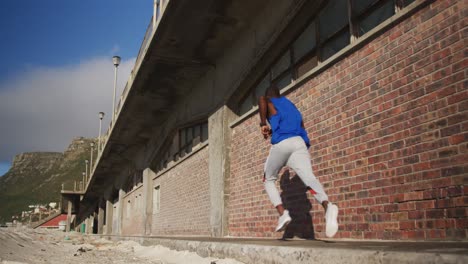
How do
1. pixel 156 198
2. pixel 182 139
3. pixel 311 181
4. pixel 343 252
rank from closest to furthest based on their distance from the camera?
pixel 343 252
pixel 311 181
pixel 182 139
pixel 156 198

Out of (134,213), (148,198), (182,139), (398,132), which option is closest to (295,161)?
(398,132)

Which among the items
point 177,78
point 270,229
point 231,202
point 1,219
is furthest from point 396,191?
point 1,219

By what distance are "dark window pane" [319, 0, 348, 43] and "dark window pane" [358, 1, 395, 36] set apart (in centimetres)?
34

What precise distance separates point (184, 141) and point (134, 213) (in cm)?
737

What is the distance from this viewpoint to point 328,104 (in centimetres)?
518

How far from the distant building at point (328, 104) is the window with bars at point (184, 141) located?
0.30 feet

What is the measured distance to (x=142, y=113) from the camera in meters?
13.5

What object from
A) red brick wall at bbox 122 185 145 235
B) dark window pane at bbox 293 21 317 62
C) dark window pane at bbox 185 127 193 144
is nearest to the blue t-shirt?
dark window pane at bbox 293 21 317 62

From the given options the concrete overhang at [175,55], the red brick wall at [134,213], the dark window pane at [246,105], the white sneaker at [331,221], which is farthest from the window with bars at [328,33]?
the red brick wall at [134,213]

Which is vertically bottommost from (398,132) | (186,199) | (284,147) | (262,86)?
(186,199)

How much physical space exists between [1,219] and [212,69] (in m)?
153

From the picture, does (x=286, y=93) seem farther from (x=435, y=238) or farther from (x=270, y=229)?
(x=435, y=238)

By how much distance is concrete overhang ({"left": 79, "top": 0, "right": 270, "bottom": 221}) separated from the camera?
7.50m

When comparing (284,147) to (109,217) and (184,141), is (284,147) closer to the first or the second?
(184,141)
